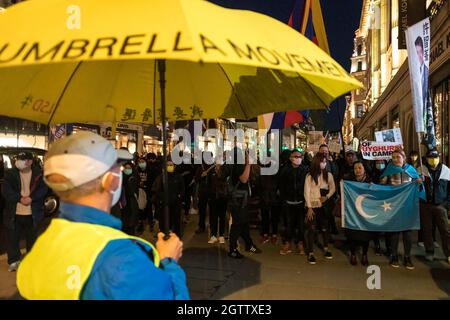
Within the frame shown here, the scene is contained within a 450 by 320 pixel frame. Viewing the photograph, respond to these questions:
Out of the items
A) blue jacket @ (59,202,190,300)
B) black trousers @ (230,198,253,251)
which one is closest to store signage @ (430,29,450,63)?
black trousers @ (230,198,253,251)

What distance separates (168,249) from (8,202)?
5.36 metres

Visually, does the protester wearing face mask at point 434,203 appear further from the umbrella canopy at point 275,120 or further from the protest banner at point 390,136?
the protest banner at point 390,136

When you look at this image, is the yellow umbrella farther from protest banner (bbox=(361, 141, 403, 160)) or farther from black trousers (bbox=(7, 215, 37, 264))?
protest banner (bbox=(361, 141, 403, 160))

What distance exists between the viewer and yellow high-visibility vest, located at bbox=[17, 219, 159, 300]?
1.63m

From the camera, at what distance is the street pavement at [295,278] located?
565 cm

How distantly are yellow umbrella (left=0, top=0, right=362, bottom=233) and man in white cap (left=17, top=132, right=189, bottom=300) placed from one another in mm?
461

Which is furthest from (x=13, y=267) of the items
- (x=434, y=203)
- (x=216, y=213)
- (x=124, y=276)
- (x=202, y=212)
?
(x=434, y=203)

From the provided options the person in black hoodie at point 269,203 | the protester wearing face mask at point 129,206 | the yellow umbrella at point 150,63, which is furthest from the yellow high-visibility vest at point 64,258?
the person in black hoodie at point 269,203

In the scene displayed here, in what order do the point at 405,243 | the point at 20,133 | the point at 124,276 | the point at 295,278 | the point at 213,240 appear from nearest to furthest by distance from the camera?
the point at 124,276, the point at 295,278, the point at 405,243, the point at 213,240, the point at 20,133

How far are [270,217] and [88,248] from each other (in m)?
7.98

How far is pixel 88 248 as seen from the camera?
1637mm

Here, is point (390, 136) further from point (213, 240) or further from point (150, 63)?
point (150, 63)
